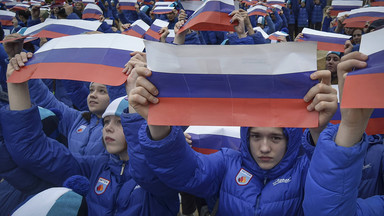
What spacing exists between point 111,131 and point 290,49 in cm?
143

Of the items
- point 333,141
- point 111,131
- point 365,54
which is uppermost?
point 365,54

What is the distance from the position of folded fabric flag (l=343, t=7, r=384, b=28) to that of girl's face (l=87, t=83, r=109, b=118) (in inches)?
145

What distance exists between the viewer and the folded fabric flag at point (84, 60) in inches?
67.7

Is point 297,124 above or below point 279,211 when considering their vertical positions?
above

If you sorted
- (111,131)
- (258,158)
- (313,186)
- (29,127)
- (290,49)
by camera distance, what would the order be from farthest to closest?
(111,131)
(29,127)
(258,158)
(313,186)
(290,49)

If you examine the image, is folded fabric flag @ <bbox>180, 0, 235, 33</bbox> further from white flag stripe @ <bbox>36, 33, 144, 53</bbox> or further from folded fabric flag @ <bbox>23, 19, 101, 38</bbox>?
white flag stripe @ <bbox>36, 33, 144, 53</bbox>

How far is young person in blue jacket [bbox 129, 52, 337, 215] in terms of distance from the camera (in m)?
1.43

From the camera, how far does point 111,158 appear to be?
6.91 ft

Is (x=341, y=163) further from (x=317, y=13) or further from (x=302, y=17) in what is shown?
Answer: (x=317, y=13)

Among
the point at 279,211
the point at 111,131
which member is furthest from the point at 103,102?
the point at 279,211

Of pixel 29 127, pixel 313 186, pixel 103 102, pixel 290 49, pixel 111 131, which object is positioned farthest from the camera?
pixel 103 102

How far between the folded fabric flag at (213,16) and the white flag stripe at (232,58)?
5.69ft

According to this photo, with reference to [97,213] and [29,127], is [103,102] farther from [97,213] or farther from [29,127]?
[97,213]

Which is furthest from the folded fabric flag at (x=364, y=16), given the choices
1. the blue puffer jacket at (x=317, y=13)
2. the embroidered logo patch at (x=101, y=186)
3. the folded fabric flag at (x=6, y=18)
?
the blue puffer jacket at (x=317, y=13)
